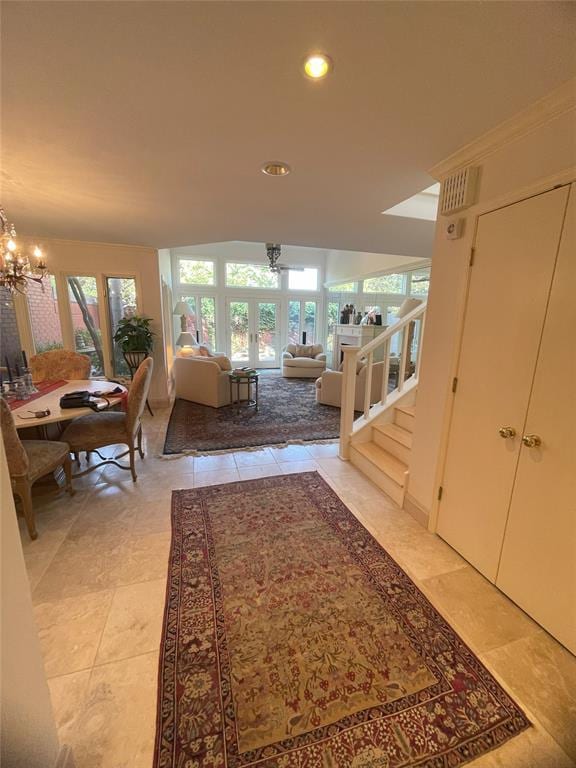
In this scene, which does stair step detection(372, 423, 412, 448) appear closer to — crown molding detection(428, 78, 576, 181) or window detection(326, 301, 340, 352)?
crown molding detection(428, 78, 576, 181)

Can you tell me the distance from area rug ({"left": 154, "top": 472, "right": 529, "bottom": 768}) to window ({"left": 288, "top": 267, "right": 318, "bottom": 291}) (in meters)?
7.80

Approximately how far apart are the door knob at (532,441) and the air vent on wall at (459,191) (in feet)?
4.46

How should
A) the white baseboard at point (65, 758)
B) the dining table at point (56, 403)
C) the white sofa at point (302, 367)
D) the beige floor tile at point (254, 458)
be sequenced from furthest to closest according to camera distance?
the white sofa at point (302, 367)
the beige floor tile at point (254, 458)
the dining table at point (56, 403)
the white baseboard at point (65, 758)

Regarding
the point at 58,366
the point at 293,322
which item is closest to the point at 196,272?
the point at 293,322

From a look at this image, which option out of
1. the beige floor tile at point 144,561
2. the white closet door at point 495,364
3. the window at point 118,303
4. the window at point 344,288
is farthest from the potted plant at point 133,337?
the window at point 344,288

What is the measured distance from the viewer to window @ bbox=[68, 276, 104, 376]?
14.6 ft

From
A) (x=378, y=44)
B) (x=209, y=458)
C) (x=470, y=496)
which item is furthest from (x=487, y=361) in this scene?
(x=209, y=458)

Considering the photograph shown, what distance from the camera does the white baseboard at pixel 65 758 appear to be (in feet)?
3.02

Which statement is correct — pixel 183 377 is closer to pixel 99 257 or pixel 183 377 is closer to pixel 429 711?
pixel 99 257

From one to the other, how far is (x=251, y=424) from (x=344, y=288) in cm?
564

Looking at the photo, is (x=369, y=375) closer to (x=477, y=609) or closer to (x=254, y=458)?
(x=254, y=458)

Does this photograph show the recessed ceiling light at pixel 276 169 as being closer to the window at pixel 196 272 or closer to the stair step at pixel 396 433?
the stair step at pixel 396 433

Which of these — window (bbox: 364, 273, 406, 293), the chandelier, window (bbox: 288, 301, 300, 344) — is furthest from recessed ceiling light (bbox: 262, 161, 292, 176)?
window (bbox: 288, 301, 300, 344)

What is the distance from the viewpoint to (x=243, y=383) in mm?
5086
